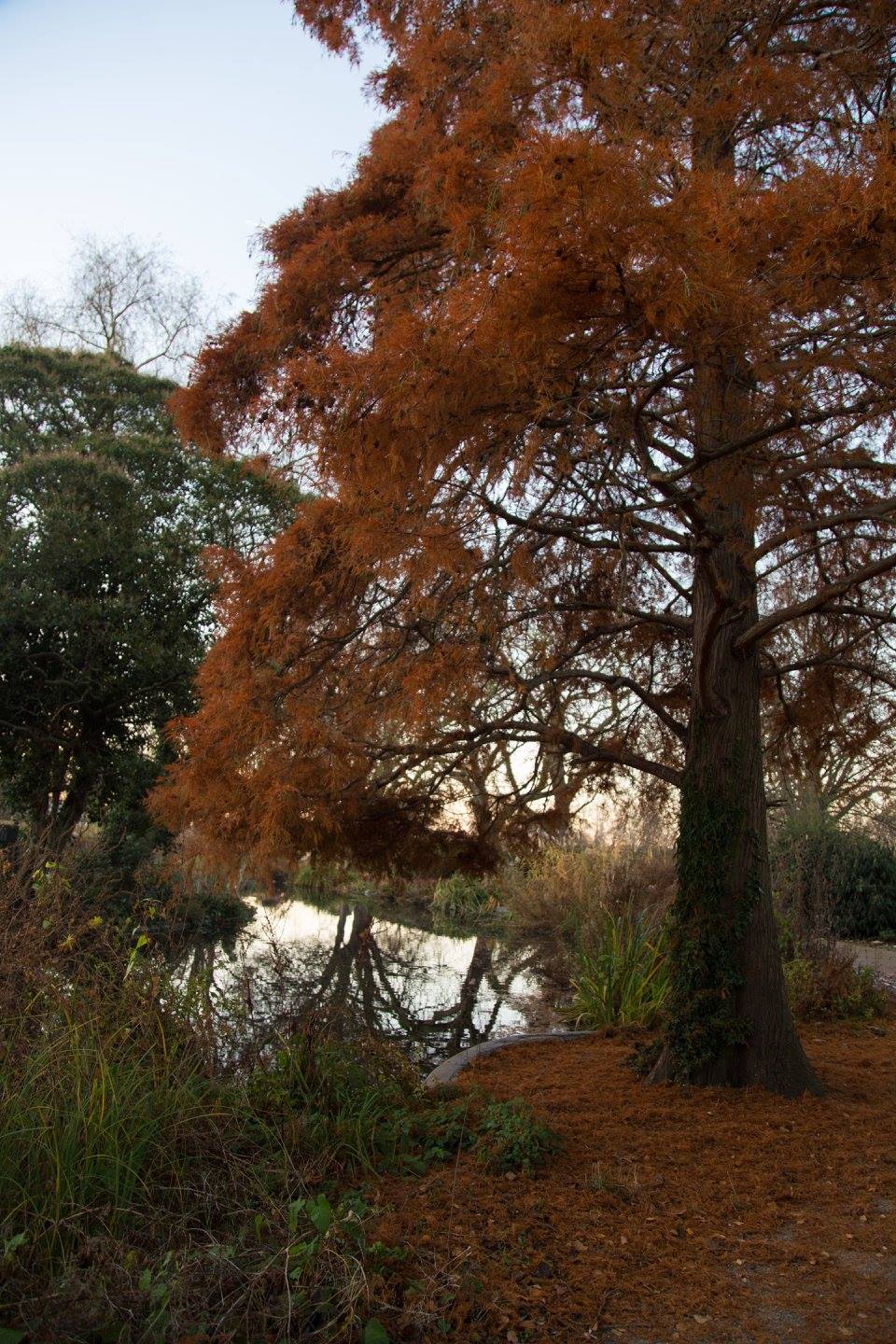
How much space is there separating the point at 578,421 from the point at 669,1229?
2930 millimetres

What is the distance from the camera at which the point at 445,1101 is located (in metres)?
4.52

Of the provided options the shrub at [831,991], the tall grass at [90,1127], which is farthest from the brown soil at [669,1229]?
the shrub at [831,991]

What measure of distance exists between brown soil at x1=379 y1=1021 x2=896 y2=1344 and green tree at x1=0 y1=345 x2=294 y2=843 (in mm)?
9189

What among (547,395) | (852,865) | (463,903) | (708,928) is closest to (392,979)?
(852,865)

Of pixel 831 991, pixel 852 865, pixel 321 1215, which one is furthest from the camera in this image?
pixel 852 865

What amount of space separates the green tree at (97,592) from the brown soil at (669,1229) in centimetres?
919

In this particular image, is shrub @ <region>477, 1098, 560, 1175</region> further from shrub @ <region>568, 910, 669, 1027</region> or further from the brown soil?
shrub @ <region>568, 910, 669, 1027</region>

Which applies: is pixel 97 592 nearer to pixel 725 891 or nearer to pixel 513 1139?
pixel 725 891

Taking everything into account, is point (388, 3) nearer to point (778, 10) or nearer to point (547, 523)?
point (778, 10)

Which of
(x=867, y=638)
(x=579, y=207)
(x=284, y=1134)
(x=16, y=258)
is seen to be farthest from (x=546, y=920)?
(x=16, y=258)

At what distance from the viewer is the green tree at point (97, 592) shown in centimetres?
1276

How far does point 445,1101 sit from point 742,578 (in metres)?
3.22

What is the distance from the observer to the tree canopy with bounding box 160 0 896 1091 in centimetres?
341

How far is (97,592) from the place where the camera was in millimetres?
13375
